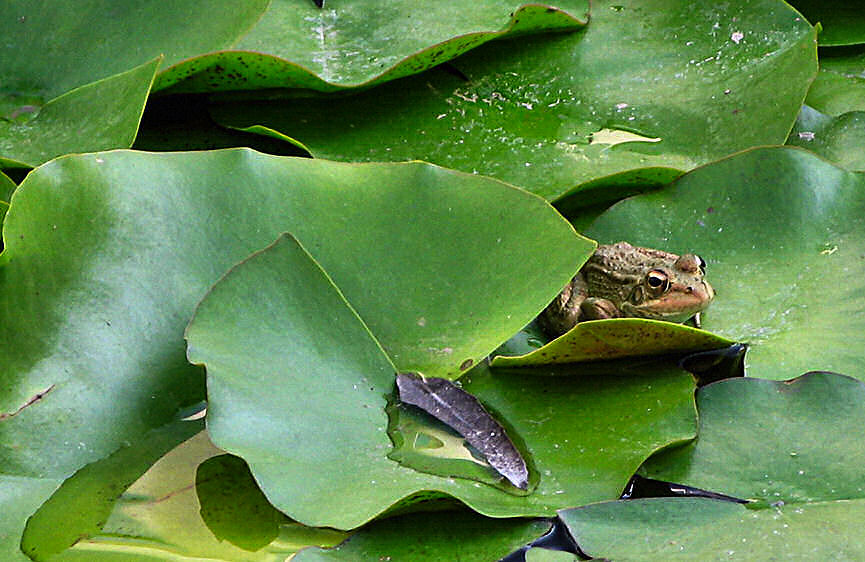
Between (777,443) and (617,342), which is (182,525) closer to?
(617,342)

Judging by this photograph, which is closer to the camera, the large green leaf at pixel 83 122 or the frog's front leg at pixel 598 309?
the large green leaf at pixel 83 122

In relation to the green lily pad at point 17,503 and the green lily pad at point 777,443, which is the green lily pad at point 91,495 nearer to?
the green lily pad at point 17,503

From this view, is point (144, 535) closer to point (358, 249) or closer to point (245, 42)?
point (358, 249)

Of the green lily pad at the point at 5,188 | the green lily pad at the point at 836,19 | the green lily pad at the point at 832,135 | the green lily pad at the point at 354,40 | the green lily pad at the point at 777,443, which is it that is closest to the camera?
the green lily pad at the point at 777,443

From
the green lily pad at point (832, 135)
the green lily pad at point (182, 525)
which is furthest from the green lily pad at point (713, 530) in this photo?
the green lily pad at point (832, 135)

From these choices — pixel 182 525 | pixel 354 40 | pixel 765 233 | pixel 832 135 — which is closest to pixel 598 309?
pixel 765 233

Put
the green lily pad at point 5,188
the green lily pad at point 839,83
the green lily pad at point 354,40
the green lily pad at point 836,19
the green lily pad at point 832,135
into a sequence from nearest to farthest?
the green lily pad at point 5,188
the green lily pad at point 354,40
the green lily pad at point 832,135
the green lily pad at point 839,83
the green lily pad at point 836,19
